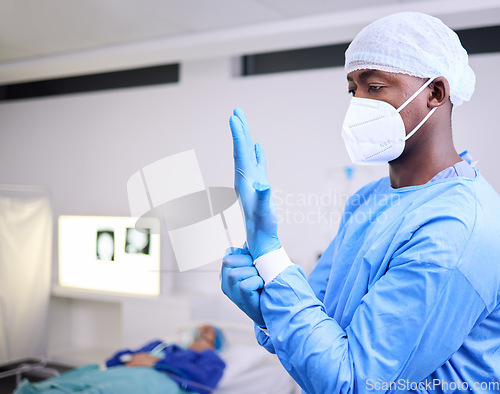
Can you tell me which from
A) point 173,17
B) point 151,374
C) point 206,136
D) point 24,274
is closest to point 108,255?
point 24,274

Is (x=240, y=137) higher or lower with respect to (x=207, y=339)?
higher

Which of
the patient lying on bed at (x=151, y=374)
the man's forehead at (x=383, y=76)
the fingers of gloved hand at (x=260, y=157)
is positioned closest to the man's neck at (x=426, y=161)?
the man's forehead at (x=383, y=76)

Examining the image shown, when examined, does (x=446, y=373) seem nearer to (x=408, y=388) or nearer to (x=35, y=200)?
(x=408, y=388)

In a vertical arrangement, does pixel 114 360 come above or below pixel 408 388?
below

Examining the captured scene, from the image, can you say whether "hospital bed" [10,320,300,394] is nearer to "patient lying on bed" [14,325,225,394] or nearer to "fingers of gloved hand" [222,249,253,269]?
"patient lying on bed" [14,325,225,394]

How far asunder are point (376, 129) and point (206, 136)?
2847 millimetres

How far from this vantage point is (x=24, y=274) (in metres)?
3.12

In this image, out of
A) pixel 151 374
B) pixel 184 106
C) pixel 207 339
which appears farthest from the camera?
pixel 184 106

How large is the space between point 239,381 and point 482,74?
2.01 meters

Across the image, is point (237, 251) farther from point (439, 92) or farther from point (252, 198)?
point (439, 92)

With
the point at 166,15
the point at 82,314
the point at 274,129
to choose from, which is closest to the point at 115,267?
the point at 82,314

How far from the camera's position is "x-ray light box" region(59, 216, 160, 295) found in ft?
12.1

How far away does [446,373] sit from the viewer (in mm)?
818

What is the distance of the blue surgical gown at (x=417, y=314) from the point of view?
749 mm
